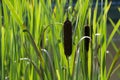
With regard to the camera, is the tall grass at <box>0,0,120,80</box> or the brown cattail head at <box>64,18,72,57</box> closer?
the brown cattail head at <box>64,18,72,57</box>

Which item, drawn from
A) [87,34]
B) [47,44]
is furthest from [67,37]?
[47,44]

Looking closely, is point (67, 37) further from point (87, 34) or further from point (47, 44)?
point (47, 44)

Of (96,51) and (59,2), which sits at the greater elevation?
(59,2)

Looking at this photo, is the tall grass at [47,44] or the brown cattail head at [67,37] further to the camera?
the tall grass at [47,44]

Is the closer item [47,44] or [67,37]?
[67,37]

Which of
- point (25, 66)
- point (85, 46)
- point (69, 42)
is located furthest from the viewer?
point (25, 66)

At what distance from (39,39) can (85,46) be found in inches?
4.5

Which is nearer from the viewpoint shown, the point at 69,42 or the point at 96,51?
the point at 69,42

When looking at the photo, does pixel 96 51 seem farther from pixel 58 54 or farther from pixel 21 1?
pixel 21 1

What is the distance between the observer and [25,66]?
2.88 feet

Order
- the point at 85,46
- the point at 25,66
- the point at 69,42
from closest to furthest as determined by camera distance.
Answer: the point at 69,42, the point at 85,46, the point at 25,66

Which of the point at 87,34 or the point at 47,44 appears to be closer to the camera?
the point at 87,34

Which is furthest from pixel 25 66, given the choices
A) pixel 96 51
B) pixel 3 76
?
pixel 96 51

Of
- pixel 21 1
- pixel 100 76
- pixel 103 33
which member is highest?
pixel 21 1
